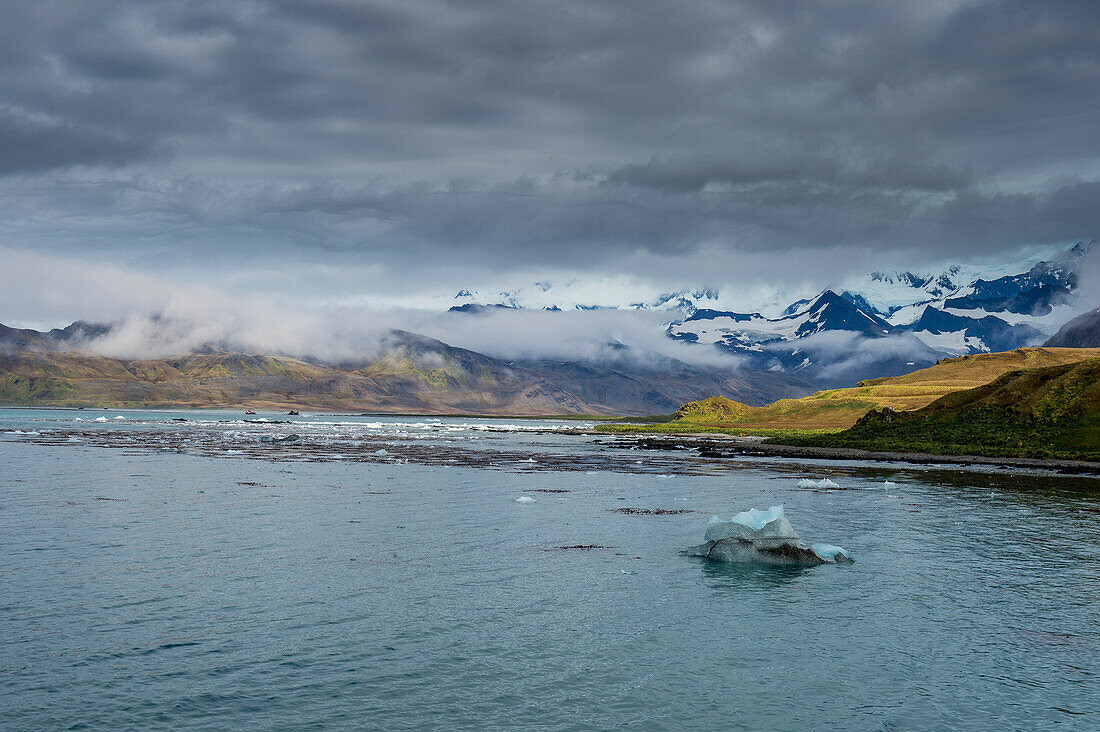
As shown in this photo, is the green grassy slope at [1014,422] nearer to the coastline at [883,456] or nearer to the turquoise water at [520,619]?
the coastline at [883,456]

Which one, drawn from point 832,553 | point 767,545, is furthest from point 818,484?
point 767,545

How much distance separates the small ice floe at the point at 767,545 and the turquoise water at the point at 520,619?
1090mm

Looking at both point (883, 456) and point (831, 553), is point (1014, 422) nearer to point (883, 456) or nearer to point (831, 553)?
point (883, 456)

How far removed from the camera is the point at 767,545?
35875 mm

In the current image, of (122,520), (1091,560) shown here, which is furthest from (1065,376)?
(122,520)

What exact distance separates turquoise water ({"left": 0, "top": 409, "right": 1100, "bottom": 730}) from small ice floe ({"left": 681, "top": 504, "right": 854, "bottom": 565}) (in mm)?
1090

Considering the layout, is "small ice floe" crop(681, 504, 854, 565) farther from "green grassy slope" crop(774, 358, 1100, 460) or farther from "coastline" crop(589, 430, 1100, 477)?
"green grassy slope" crop(774, 358, 1100, 460)

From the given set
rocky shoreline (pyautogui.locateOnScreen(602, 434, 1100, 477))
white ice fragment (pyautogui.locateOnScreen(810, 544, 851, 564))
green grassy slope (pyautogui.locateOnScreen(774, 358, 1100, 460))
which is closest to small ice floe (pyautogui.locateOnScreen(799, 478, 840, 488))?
rocky shoreline (pyautogui.locateOnScreen(602, 434, 1100, 477))

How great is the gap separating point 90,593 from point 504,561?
1610cm

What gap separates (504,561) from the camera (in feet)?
114

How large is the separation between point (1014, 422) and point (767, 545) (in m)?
92.9

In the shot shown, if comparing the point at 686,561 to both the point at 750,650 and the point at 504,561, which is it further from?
the point at 750,650

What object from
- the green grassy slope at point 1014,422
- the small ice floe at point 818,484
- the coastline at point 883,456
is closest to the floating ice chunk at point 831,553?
the small ice floe at point 818,484

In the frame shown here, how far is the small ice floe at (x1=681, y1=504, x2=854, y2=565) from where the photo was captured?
117 feet
